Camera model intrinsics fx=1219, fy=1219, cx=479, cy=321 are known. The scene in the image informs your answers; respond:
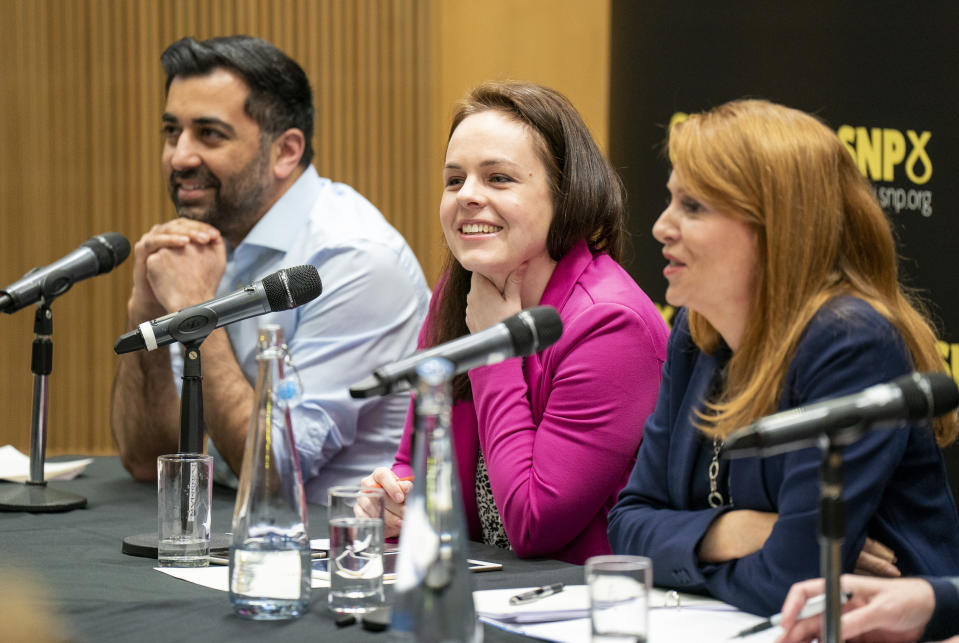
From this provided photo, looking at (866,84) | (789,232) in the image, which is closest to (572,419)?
(789,232)

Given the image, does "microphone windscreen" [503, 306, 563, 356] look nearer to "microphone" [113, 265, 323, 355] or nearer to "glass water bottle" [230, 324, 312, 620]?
"glass water bottle" [230, 324, 312, 620]

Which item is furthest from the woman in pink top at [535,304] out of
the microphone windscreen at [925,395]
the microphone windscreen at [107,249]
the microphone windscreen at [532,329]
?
the microphone windscreen at [925,395]

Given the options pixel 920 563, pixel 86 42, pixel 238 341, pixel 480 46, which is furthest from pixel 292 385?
pixel 86 42

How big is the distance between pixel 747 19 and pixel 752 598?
1.96 meters

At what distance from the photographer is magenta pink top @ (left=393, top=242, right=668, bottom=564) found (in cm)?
195

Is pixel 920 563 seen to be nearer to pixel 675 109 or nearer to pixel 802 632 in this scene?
pixel 802 632

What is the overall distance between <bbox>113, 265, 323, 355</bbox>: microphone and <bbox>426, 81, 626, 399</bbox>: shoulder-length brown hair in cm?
44

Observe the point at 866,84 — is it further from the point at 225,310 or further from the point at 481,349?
the point at 481,349

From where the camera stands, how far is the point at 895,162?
9.00ft

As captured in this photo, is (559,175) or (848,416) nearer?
(848,416)

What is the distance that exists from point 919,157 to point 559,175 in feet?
3.08

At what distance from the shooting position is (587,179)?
7.34 feet

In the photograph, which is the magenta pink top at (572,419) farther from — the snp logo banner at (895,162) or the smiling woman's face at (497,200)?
the snp logo banner at (895,162)

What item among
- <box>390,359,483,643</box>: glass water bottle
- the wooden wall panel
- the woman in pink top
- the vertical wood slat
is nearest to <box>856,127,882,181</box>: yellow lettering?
the woman in pink top
